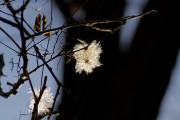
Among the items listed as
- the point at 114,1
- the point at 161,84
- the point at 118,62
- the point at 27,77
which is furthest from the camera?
the point at 114,1

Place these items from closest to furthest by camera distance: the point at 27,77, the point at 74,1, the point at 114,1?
the point at 27,77 → the point at 114,1 → the point at 74,1

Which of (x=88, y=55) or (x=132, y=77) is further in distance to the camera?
(x=132, y=77)

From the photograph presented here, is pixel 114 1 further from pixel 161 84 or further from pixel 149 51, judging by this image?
pixel 161 84

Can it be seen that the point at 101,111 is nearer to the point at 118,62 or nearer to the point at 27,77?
the point at 118,62

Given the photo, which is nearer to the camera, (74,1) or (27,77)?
(27,77)

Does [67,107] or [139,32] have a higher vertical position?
[139,32]

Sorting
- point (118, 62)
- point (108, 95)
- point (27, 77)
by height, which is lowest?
point (27, 77)

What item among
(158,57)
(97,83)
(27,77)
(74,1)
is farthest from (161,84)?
(74,1)
